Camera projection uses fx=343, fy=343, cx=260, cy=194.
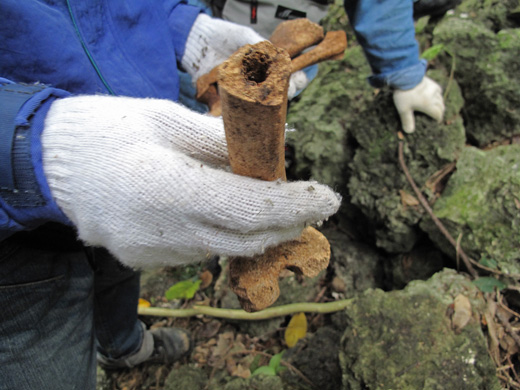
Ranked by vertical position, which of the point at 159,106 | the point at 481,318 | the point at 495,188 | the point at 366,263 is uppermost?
the point at 159,106

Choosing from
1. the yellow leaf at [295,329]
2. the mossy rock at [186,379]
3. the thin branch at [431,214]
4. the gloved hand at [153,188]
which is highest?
the gloved hand at [153,188]

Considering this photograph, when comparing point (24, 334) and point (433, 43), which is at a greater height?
point (433, 43)

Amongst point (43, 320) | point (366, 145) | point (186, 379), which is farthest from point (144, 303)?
point (366, 145)

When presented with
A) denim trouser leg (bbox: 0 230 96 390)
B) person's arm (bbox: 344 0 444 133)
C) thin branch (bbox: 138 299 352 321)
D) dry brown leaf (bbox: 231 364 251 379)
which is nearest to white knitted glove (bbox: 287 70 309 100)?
person's arm (bbox: 344 0 444 133)

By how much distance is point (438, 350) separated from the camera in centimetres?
154

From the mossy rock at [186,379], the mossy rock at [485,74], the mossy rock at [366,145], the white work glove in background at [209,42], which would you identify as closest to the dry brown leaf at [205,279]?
the mossy rock at [186,379]

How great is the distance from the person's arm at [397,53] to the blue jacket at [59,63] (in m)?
1.01

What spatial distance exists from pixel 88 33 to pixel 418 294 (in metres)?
1.88

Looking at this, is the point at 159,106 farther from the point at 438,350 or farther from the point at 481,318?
the point at 481,318

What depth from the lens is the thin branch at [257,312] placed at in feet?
7.63

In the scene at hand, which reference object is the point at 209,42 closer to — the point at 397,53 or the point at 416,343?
the point at 397,53

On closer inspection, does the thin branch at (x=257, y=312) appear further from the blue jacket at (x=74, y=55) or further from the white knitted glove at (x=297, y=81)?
the blue jacket at (x=74, y=55)

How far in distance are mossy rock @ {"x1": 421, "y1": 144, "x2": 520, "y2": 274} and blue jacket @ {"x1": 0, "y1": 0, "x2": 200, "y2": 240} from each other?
175cm

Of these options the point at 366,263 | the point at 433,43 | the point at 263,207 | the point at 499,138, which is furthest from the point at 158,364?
the point at 433,43
